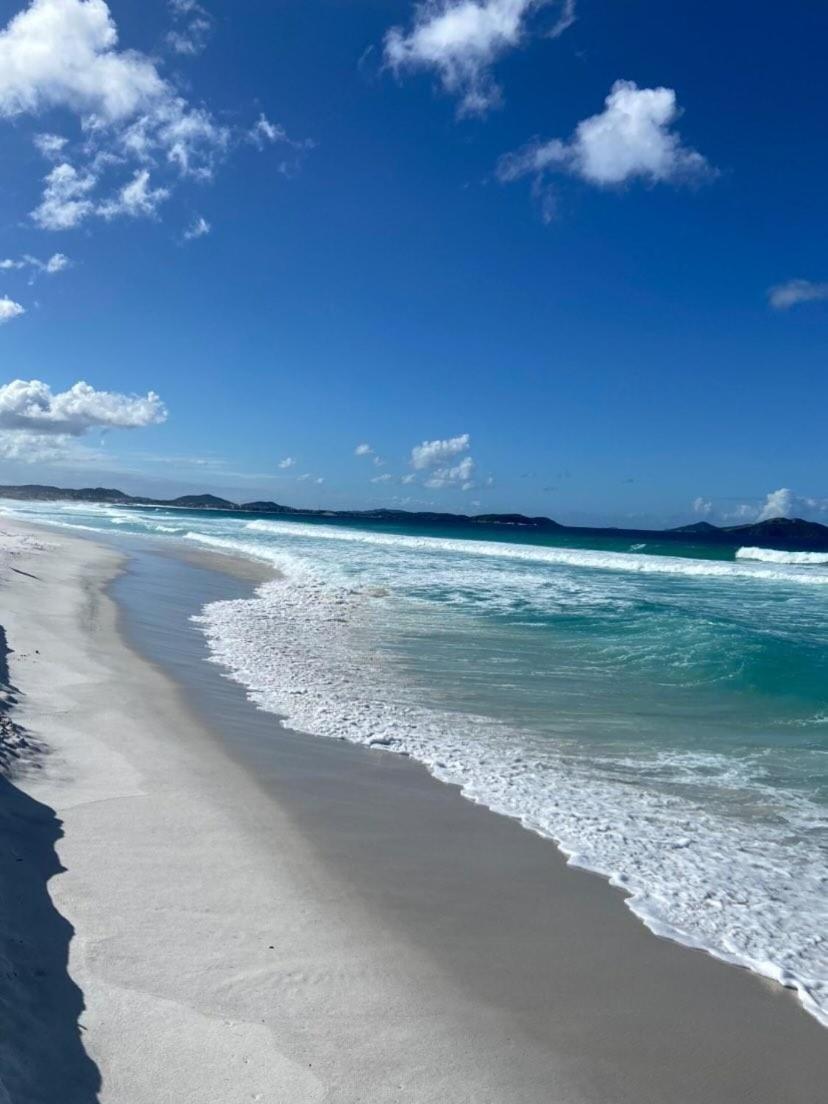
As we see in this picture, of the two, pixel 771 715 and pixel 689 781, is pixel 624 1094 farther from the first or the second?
pixel 771 715

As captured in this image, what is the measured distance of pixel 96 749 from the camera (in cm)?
653

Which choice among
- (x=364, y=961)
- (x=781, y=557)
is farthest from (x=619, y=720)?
(x=781, y=557)

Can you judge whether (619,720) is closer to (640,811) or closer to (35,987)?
(640,811)

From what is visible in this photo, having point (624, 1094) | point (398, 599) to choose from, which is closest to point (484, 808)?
point (624, 1094)

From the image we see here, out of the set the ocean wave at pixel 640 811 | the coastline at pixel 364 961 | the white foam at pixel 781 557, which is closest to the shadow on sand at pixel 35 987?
the coastline at pixel 364 961

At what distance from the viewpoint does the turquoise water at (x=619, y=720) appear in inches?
196

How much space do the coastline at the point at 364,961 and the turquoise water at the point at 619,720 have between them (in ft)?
1.55

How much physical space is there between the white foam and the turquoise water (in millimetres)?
32355

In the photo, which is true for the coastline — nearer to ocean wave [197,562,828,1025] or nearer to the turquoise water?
ocean wave [197,562,828,1025]

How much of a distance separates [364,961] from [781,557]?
5587 cm

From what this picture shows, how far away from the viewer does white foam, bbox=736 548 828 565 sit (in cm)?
4969

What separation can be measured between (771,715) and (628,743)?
2888mm

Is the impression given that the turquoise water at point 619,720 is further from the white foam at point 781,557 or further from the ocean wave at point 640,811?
the white foam at point 781,557

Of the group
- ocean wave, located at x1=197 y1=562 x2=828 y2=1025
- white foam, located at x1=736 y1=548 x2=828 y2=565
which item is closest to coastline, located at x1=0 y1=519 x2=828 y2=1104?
ocean wave, located at x1=197 y1=562 x2=828 y2=1025
